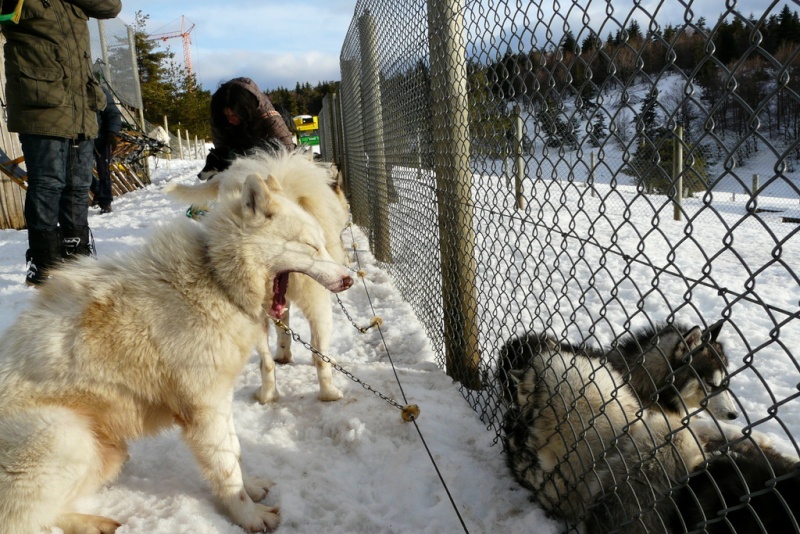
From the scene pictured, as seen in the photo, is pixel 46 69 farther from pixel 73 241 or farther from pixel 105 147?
pixel 105 147

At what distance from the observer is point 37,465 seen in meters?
1.76

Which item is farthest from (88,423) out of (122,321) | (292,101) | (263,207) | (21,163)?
(292,101)

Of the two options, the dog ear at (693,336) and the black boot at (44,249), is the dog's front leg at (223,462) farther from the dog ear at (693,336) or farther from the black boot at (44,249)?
the black boot at (44,249)

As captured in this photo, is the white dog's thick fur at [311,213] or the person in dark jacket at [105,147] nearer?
the white dog's thick fur at [311,213]

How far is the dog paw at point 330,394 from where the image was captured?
128 inches

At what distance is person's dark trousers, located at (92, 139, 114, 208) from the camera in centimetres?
1010

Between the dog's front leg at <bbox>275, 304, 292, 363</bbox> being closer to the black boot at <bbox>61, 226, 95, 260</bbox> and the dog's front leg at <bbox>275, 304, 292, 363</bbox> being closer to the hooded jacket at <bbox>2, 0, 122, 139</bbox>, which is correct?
the black boot at <bbox>61, 226, 95, 260</bbox>

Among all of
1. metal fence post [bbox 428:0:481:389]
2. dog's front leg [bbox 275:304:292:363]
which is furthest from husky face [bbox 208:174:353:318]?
dog's front leg [bbox 275:304:292:363]

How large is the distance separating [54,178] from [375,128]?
3.51m

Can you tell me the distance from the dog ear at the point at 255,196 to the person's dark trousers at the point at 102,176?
9325 millimetres

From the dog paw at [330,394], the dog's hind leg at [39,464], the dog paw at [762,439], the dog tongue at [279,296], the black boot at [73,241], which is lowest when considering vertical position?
the dog paw at [762,439]

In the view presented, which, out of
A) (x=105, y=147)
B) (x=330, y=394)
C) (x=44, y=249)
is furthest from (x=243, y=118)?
(x=105, y=147)

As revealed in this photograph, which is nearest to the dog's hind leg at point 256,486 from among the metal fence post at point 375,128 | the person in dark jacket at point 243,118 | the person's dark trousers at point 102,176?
the person in dark jacket at point 243,118

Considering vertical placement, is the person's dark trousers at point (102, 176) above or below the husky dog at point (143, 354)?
above
